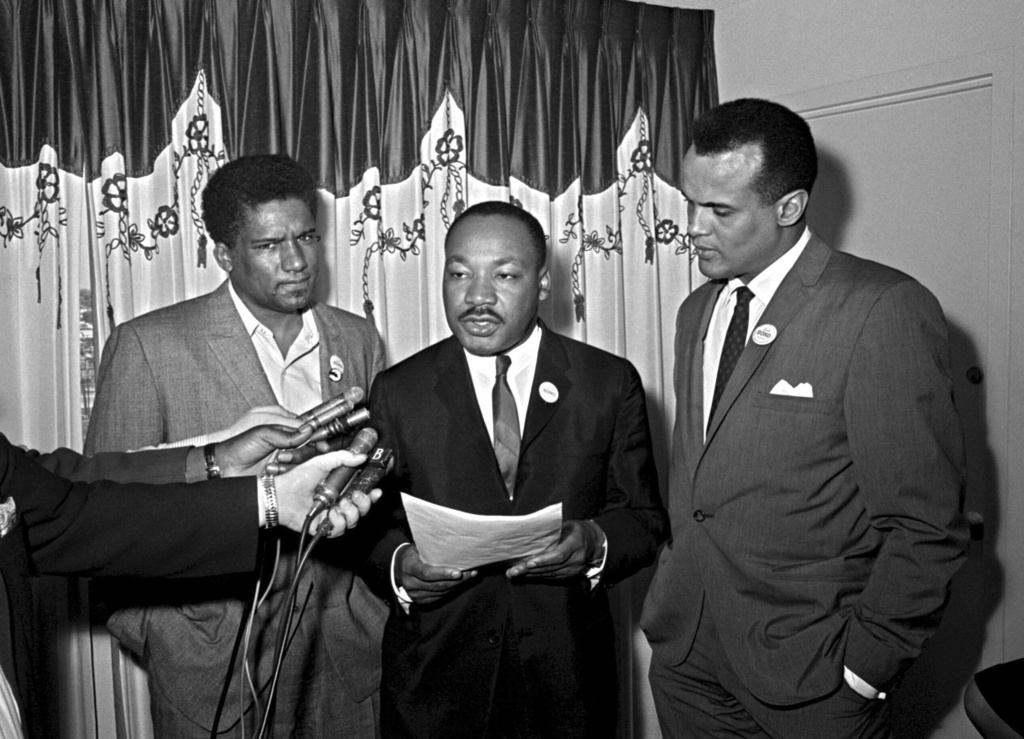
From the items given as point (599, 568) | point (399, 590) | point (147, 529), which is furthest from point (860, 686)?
point (147, 529)

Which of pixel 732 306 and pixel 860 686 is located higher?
pixel 732 306

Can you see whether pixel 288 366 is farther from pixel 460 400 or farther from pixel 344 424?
pixel 344 424

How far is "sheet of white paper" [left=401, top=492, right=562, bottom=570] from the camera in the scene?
173 cm

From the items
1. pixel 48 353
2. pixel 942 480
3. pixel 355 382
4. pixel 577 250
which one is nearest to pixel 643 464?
pixel 942 480


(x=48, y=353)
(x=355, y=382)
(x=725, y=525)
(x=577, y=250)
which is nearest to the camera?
(x=725, y=525)

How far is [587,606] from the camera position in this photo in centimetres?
217

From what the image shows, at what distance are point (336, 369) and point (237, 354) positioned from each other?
0.93 feet

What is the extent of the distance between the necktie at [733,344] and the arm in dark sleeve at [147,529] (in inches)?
43.8

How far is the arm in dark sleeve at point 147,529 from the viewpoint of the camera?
67.7 inches

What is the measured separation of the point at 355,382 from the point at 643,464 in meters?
0.88

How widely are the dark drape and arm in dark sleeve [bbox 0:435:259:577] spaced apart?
1.38 meters

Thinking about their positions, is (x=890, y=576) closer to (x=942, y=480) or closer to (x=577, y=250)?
(x=942, y=480)

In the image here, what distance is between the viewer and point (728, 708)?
2.16m

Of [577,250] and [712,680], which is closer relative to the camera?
[712,680]
